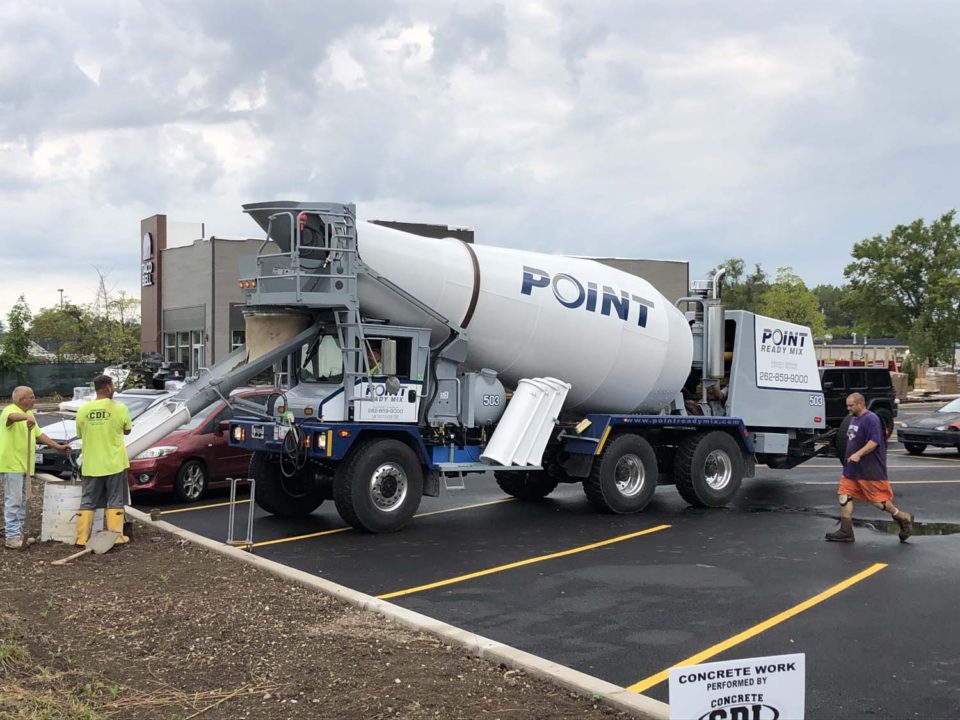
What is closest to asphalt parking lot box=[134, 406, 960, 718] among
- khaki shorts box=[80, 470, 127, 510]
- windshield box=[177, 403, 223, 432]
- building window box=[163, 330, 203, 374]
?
windshield box=[177, 403, 223, 432]

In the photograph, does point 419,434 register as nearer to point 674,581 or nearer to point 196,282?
point 674,581

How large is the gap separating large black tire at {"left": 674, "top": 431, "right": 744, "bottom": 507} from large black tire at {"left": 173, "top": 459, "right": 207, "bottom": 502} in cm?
667

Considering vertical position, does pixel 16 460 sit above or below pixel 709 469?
above

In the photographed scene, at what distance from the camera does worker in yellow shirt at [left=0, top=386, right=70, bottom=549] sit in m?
10.0

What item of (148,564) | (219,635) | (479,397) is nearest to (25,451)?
(148,564)

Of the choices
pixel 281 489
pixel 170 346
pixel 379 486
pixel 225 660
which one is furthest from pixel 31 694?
pixel 170 346

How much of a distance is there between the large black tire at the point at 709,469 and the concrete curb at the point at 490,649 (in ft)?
21.8

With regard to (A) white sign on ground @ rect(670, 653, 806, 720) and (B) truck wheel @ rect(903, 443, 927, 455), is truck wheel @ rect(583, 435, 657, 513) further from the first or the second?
(B) truck wheel @ rect(903, 443, 927, 455)

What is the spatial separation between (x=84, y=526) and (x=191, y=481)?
386 centimetres

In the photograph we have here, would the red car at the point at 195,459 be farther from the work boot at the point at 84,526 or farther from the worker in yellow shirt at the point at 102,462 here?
the work boot at the point at 84,526

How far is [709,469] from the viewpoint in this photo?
1429 cm

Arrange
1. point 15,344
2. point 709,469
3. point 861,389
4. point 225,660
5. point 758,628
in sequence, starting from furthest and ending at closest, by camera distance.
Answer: point 15,344, point 861,389, point 709,469, point 758,628, point 225,660

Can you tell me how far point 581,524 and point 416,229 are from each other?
31.0m

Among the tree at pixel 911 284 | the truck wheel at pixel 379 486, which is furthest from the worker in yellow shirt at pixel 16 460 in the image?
the tree at pixel 911 284
